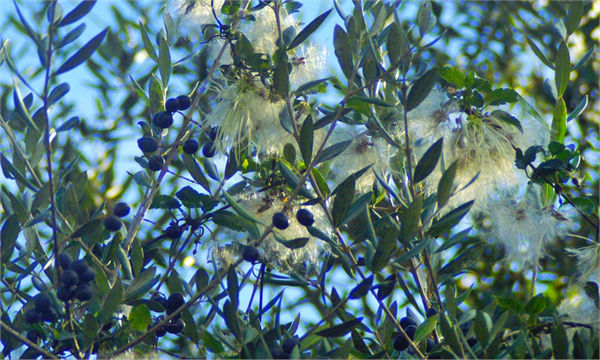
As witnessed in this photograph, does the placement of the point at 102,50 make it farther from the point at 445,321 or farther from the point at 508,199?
the point at 445,321

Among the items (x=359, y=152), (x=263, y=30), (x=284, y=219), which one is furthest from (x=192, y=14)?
(x=284, y=219)

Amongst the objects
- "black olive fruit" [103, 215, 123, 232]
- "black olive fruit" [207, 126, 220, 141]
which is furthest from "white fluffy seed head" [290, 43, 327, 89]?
"black olive fruit" [103, 215, 123, 232]

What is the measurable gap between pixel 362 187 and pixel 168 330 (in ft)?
1.62

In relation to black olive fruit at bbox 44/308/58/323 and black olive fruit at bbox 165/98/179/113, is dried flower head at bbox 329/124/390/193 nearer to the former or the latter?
black olive fruit at bbox 165/98/179/113

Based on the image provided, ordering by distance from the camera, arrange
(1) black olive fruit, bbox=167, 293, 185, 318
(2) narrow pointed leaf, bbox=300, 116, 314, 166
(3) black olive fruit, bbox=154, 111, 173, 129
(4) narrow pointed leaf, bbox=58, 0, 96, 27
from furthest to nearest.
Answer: (3) black olive fruit, bbox=154, 111, 173, 129
(1) black olive fruit, bbox=167, 293, 185, 318
(2) narrow pointed leaf, bbox=300, 116, 314, 166
(4) narrow pointed leaf, bbox=58, 0, 96, 27

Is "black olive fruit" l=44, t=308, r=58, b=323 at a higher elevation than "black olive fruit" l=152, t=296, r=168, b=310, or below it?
below

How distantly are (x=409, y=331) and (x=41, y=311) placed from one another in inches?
25.2

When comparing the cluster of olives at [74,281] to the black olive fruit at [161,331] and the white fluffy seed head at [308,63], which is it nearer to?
the black olive fruit at [161,331]

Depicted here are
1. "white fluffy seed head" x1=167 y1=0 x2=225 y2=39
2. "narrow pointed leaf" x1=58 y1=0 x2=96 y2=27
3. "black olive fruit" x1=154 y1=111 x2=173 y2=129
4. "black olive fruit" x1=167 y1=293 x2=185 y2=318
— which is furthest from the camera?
"white fluffy seed head" x1=167 y1=0 x2=225 y2=39

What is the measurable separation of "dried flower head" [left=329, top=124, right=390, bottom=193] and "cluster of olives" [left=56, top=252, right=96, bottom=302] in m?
0.56

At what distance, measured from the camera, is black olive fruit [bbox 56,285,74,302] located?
108cm

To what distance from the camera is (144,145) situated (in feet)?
4.56

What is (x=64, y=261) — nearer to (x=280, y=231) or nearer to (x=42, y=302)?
(x=42, y=302)

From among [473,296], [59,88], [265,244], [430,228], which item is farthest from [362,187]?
[473,296]
